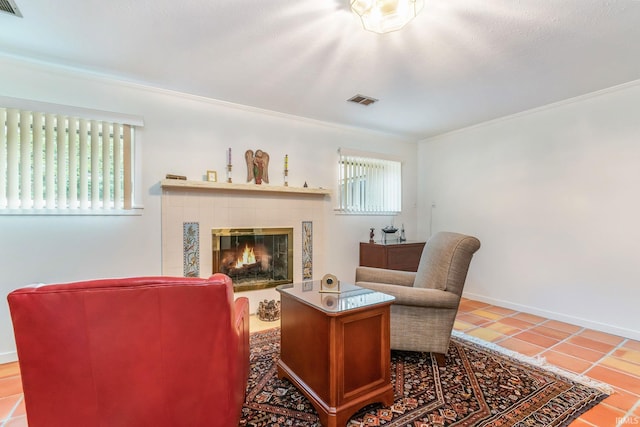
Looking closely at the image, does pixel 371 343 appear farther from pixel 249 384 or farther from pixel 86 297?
pixel 86 297

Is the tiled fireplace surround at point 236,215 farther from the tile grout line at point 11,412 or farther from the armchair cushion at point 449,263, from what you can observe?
the armchair cushion at point 449,263

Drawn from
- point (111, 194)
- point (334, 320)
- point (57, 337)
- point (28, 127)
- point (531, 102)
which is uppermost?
point (531, 102)

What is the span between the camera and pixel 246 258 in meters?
3.64

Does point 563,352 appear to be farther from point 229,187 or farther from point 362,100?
point 229,187

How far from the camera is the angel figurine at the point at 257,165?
3.59m

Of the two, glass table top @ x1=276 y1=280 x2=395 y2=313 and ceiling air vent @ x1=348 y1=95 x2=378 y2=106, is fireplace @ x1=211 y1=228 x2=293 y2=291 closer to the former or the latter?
glass table top @ x1=276 y1=280 x2=395 y2=313

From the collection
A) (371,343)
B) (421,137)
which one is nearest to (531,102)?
(421,137)

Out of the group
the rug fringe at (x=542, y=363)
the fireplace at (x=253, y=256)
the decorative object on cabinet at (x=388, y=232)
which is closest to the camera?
the rug fringe at (x=542, y=363)

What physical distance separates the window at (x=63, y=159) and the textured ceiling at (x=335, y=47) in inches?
17.9

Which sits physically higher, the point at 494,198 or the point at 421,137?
the point at 421,137

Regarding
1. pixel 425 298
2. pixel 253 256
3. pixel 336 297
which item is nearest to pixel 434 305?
pixel 425 298

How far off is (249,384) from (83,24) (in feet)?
8.82

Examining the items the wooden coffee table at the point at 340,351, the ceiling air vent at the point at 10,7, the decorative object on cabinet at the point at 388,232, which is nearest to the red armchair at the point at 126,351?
the wooden coffee table at the point at 340,351

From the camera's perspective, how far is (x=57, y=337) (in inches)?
44.0
